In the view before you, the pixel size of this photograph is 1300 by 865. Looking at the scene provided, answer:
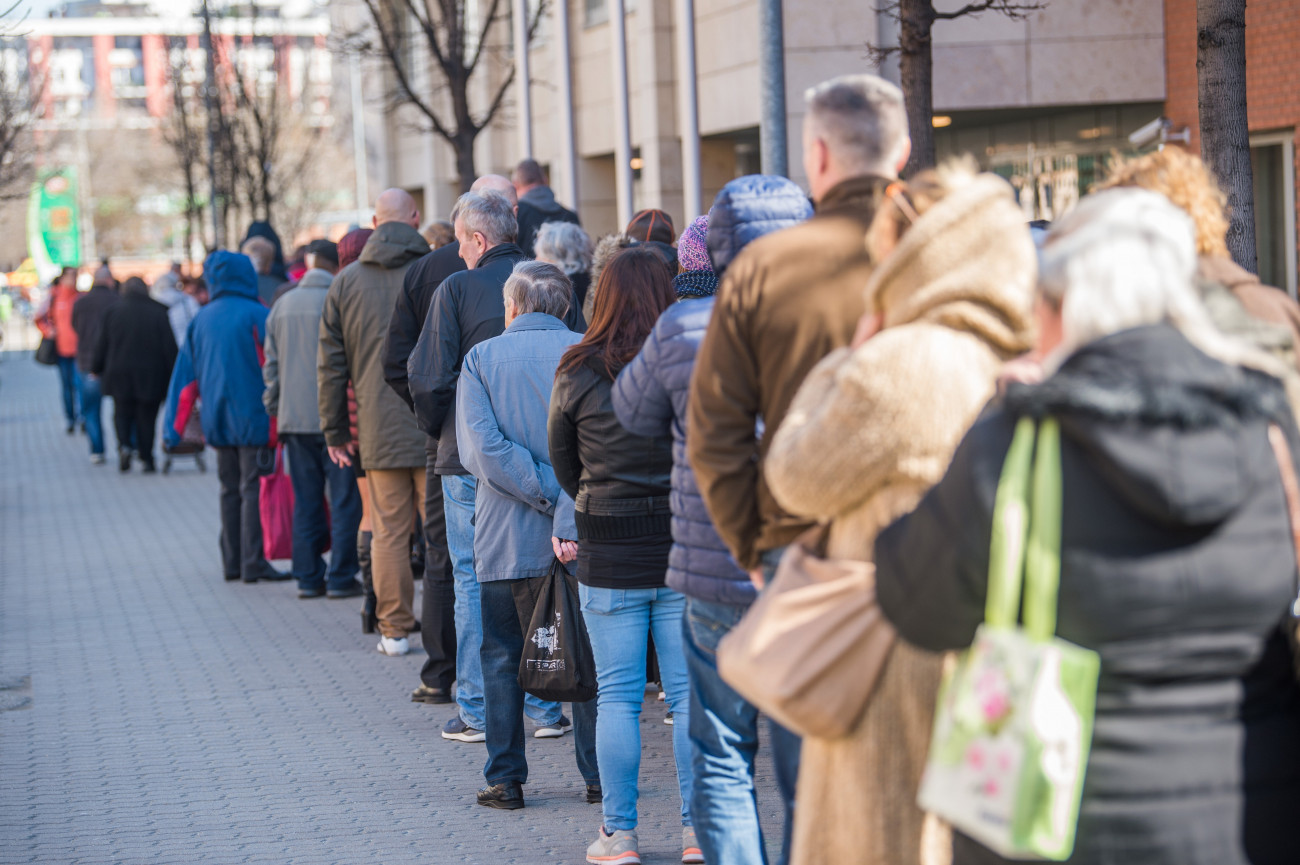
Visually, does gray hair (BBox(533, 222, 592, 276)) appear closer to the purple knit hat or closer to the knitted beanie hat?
the knitted beanie hat

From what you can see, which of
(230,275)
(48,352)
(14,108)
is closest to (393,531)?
(230,275)

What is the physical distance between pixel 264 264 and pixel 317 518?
12.3 ft

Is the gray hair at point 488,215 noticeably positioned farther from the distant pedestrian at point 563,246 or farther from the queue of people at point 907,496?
the queue of people at point 907,496

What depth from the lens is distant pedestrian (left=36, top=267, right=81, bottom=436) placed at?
850 inches

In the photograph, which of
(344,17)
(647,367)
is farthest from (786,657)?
(344,17)

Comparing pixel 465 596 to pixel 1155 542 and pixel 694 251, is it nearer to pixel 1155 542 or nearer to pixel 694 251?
pixel 694 251

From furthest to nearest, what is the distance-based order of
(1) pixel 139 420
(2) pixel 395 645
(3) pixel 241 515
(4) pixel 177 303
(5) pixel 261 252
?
(4) pixel 177 303, (1) pixel 139 420, (5) pixel 261 252, (3) pixel 241 515, (2) pixel 395 645

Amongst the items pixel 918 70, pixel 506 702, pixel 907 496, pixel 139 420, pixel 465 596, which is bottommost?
pixel 506 702

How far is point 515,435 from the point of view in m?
5.62

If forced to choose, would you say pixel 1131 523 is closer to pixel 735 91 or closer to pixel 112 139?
pixel 735 91

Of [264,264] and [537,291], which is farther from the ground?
[264,264]

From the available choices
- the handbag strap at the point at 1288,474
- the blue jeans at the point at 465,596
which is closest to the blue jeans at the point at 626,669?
the blue jeans at the point at 465,596

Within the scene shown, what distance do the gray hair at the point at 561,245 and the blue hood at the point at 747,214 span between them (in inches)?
133

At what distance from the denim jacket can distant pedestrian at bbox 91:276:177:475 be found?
12.4 metres
